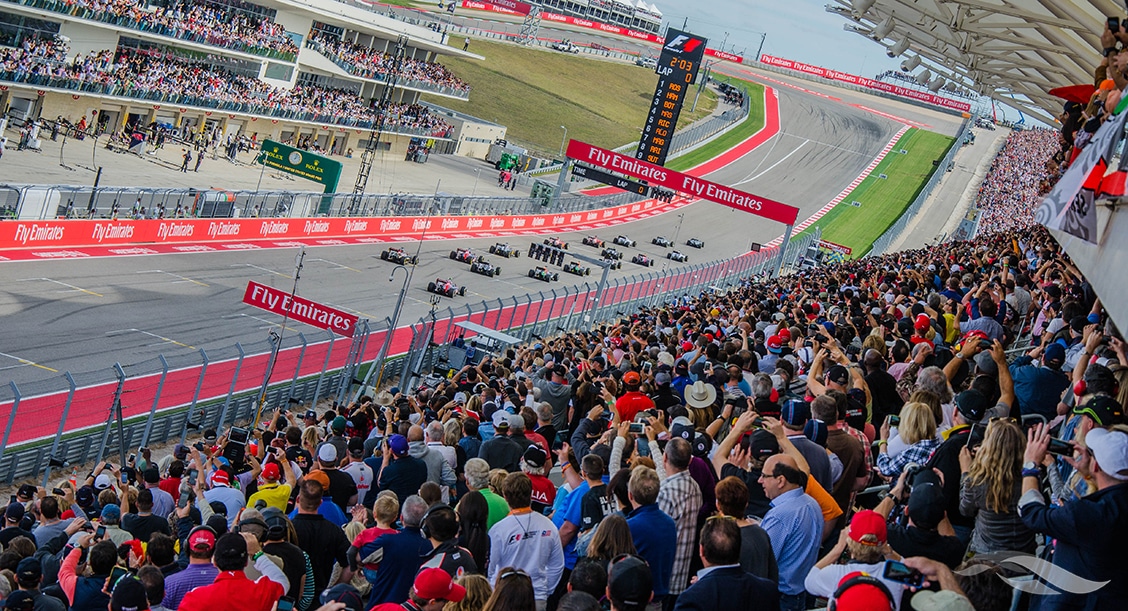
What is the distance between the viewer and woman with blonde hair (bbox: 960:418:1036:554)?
6160 mm

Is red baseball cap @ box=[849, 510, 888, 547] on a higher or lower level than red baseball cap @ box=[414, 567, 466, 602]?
higher

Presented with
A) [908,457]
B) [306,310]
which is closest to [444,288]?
[306,310]

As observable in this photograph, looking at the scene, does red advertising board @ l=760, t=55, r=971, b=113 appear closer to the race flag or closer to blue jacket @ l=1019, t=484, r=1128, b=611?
the race flag

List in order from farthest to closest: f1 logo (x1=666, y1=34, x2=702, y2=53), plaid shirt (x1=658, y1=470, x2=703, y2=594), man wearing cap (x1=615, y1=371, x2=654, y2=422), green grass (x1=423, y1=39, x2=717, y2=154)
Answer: green grass (x1=423, y1=39, x2=717, y2=154), f1 logo (x1=666, y1=34, x2=702, y2=53), man wearing cap (x1=615, y1=371, x2=654, y2=422), plaid shirt (x1=658, y1=470, x2=703, y2=594)

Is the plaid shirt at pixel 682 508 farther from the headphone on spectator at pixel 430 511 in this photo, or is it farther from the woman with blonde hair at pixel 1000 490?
the woman with blonde hair at pixel 1000 490

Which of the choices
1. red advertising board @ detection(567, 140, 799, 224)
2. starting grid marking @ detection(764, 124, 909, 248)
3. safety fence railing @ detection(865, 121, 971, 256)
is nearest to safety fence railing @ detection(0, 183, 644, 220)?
red advertising board @ detection(567, 140, 799, 224)

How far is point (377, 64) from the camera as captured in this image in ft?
221

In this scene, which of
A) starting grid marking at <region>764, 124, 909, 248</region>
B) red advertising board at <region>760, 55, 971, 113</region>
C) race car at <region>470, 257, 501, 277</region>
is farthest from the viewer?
red advertising board at <region>760, 55, 971, 113</region>

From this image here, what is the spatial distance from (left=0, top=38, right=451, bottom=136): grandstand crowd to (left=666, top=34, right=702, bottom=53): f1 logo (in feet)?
69.2

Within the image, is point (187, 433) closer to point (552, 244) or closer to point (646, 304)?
point (646, 304)

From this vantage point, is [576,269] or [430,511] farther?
[576,269]

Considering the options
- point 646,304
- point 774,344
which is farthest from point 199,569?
point 646,304

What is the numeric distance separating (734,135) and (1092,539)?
93696 millimetres

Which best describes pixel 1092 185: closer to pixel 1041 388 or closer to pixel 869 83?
pixel 1041 388
